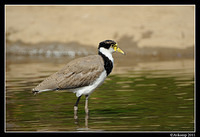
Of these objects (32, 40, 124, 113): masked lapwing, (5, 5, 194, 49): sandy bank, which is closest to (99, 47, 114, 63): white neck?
(32, 40, 124, 113): masked lapwing

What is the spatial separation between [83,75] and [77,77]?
13 centimetres

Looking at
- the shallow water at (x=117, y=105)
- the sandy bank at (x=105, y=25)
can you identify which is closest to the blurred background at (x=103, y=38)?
the sandy bank at (x=105, y=25)

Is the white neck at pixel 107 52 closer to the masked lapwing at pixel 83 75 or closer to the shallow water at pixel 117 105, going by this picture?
the masked lapwing at pixel 83 75

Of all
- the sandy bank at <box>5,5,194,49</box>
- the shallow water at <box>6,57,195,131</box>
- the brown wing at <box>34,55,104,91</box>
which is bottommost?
the shallow water at <box>6,57,195,131</box>

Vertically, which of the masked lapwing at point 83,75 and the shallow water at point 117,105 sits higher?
the masked lapwing at point 83,75

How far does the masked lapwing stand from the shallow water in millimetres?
578

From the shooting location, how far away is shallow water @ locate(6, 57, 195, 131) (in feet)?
27.0

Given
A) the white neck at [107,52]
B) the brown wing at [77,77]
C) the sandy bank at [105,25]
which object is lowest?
the brown wing at [77,77]

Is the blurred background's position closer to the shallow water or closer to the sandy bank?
the sandy bank

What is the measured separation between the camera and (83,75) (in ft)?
30.3

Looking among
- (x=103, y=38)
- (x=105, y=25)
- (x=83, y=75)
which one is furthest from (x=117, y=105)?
(x=105, y=25)

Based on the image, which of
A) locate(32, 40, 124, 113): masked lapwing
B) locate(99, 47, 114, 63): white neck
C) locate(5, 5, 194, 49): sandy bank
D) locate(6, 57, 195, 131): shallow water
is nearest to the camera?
locate(6, 57, 195, 131): shallow water

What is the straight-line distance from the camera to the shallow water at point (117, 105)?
27.0 feet

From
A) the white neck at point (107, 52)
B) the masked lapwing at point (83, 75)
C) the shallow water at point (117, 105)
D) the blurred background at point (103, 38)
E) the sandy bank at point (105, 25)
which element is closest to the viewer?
the shallow water at point (117, 105)
